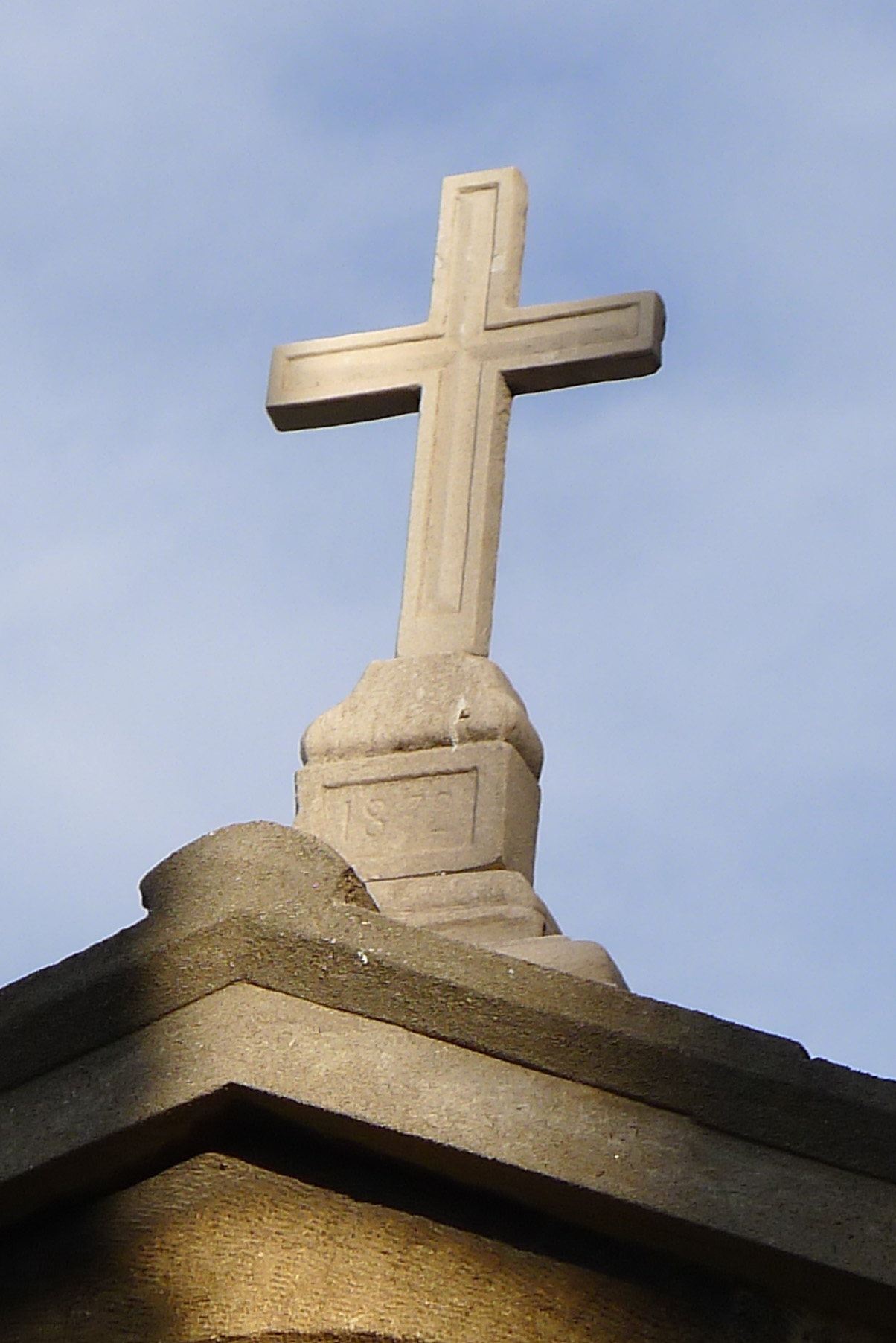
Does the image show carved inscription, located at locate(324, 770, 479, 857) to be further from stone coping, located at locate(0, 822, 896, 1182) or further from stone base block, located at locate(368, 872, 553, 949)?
stone coping, located at locate(0, 822, 896, 1182)

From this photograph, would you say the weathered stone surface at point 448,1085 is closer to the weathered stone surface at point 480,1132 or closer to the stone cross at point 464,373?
the weathered stone surface at point 480,1132

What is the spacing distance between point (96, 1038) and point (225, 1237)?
38cm

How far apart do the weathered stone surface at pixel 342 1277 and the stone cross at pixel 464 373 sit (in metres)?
2.23

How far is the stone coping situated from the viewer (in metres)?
3.56

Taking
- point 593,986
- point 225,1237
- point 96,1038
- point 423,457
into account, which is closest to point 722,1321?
point 593,986

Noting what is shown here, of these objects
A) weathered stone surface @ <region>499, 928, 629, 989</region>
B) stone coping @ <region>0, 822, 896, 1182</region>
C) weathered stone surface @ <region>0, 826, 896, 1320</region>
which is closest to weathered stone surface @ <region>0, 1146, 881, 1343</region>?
weathered stone surface @ <region>0, 826, 896, 1320</region>

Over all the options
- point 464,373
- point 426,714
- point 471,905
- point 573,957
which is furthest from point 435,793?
point 464,373

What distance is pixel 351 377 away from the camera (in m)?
6.57

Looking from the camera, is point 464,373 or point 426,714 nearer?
point 426,714

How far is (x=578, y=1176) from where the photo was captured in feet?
11.5

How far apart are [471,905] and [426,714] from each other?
55 centimetres

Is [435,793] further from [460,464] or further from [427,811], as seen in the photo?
[460,464]

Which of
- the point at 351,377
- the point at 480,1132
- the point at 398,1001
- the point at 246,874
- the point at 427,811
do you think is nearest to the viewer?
the point at 480,1132

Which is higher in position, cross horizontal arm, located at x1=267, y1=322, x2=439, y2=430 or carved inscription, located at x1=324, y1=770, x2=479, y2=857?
cross horizontal arm, located at x1=267, y1=322, x2=439, y2=430
